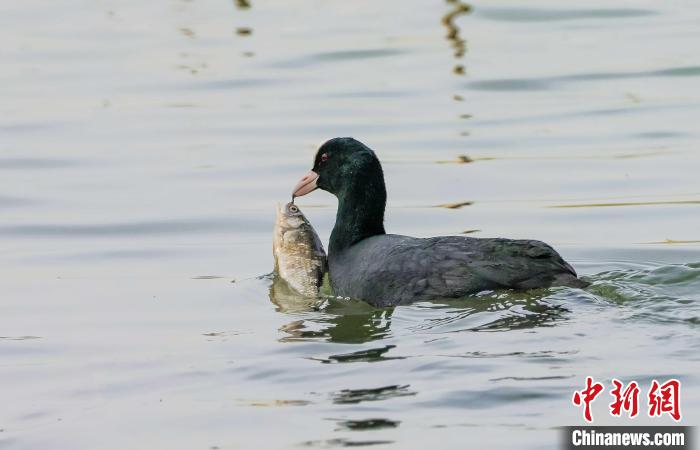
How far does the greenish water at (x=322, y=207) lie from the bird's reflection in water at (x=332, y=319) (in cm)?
3

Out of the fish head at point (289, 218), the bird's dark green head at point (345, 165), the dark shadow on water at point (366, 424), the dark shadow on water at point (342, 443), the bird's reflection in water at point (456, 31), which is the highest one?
the bird's reflection in water at point (456, 31)

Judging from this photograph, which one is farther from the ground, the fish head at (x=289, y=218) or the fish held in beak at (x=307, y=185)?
the fish held in beak at (x=307, y=185)

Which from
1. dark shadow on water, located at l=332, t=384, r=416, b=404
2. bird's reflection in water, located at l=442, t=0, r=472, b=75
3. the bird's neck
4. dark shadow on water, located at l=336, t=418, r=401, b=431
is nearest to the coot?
the bird's neck

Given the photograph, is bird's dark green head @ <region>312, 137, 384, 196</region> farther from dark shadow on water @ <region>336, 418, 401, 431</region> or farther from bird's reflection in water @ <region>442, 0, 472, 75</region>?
bird's reflection in water @ <region>442, 0, 472, 75</region>

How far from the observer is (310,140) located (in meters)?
15.5

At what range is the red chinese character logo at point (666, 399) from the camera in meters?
7.14

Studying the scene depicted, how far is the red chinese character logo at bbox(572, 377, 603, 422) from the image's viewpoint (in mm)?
7219

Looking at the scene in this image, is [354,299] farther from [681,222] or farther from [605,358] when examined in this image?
[681,222]

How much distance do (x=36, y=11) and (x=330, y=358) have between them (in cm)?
1497

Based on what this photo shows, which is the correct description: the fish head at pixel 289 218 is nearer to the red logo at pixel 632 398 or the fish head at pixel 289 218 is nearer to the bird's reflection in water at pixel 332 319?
the bird's reflection in water at pixel 332 319

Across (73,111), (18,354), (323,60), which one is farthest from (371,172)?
(323,60)

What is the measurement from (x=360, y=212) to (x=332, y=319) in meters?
1.11

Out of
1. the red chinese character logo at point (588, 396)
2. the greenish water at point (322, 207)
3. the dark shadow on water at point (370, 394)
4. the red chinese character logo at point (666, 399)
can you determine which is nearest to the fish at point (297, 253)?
the greenish water at point (322, 207)

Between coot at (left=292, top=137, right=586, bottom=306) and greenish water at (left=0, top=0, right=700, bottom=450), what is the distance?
0.12m
